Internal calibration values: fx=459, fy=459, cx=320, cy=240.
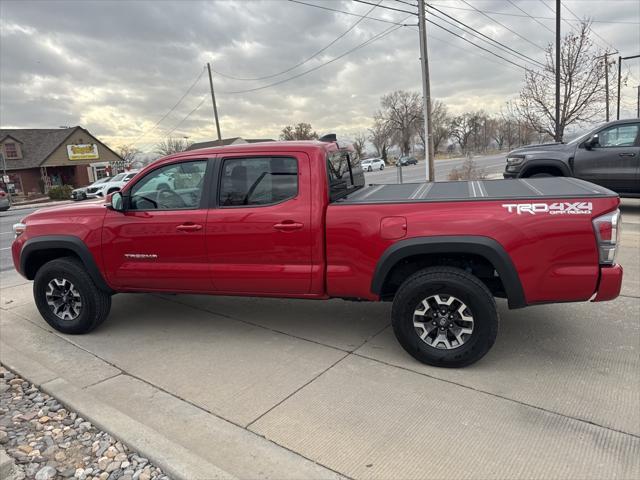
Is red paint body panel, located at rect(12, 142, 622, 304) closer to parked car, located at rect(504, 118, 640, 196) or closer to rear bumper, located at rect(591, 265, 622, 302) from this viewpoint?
rear bumper, located at rect(591, 265, 622, 302)

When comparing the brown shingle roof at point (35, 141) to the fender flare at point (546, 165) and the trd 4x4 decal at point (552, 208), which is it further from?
the trd 4x4 decal at point (552, 208)

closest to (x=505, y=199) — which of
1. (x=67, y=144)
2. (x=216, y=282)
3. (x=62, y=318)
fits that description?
(x=216, y=282)

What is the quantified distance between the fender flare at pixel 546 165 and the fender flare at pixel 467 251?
6720mm

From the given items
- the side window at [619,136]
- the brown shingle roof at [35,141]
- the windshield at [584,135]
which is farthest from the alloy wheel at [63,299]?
the brown shingle roof at [35,141]

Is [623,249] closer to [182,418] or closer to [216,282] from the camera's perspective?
[216,282]

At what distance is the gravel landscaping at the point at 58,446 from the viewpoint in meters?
2.49

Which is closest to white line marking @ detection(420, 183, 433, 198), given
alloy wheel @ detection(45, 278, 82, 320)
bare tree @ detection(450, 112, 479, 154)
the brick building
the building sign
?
alloy wheel @ detection(45, 278, 82, 320)

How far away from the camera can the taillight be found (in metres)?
3.01

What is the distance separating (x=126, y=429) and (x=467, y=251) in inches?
98.5

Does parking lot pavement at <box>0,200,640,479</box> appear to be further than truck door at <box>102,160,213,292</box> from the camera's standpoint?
No

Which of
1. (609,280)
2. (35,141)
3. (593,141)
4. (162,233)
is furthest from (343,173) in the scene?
(35,141)

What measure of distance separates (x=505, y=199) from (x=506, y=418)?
143cm

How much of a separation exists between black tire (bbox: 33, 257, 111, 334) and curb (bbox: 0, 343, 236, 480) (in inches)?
25.1

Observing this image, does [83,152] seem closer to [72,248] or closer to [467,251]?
[72,248]
